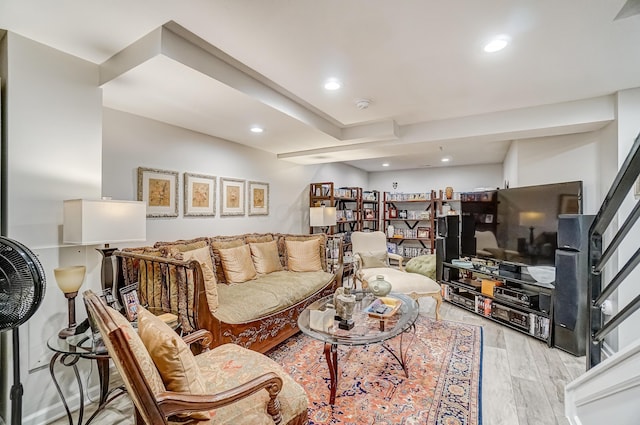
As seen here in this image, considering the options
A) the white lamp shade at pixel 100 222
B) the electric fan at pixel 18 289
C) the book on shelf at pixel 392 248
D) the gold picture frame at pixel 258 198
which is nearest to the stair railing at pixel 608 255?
the electric fan at pixel 18 289

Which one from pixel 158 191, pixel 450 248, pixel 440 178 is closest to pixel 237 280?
pixel 158 191

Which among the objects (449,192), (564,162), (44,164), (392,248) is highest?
(564,162)

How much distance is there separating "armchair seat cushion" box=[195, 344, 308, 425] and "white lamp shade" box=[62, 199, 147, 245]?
3.30 ft

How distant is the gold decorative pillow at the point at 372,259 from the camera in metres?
4.41

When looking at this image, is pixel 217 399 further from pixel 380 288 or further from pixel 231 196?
pixel 231 196

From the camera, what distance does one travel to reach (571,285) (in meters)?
2.68

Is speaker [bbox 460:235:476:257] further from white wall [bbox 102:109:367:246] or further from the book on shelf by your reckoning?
the book on shelf

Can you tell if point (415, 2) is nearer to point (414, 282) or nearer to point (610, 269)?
point (414, 282)

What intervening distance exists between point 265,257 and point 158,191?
140 centimetres

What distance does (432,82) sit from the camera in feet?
8.02

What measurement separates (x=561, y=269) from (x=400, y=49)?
8.32ft

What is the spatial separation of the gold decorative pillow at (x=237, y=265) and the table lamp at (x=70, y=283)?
140 centimetres

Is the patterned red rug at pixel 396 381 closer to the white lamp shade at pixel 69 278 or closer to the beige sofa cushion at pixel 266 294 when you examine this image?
the beige sofa cushion at pixel 266 294

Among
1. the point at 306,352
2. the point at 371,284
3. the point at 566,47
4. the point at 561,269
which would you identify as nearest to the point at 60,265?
the point at 306,352
